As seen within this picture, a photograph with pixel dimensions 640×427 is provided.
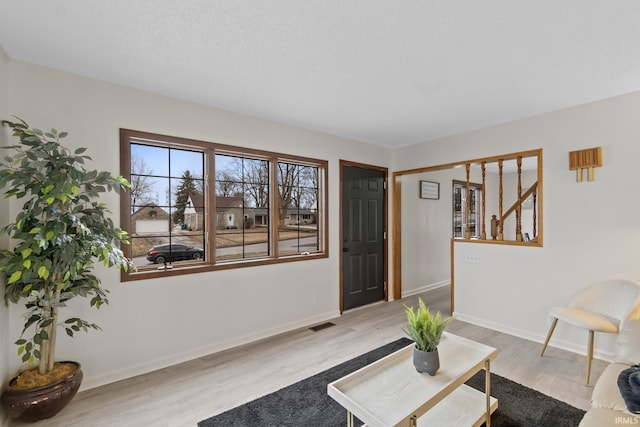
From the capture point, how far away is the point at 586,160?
2.90 m

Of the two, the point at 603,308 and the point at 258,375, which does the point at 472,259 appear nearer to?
the point at 603,308

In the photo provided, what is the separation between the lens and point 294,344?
125 inches

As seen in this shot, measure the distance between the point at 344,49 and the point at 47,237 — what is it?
2.21m

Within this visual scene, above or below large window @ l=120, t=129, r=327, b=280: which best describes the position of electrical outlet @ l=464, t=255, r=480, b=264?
below

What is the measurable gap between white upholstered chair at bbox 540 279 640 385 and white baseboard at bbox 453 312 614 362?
1.14 feet

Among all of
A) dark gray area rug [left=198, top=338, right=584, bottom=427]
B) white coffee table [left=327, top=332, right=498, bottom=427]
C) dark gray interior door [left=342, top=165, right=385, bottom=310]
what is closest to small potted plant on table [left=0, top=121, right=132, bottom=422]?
dark gray area rug [left=198, top=338, right=584, bottom=427]

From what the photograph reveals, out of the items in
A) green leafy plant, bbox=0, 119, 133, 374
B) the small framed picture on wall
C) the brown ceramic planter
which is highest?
the small framed picture on wall

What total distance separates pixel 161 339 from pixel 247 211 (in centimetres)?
150

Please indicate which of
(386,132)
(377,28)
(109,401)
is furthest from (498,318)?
(109,401)

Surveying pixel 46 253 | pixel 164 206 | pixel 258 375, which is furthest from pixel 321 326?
pixel 46 253

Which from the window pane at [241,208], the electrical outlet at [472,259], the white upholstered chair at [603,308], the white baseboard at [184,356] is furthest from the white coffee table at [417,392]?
the window pane at [241,208]

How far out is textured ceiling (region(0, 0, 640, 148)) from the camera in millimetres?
1650

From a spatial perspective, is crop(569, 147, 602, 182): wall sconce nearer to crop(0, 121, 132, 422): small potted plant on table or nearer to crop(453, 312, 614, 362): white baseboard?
crop(453, 312, 614, 362): white baseboard

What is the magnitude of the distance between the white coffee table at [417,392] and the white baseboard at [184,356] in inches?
69.3
